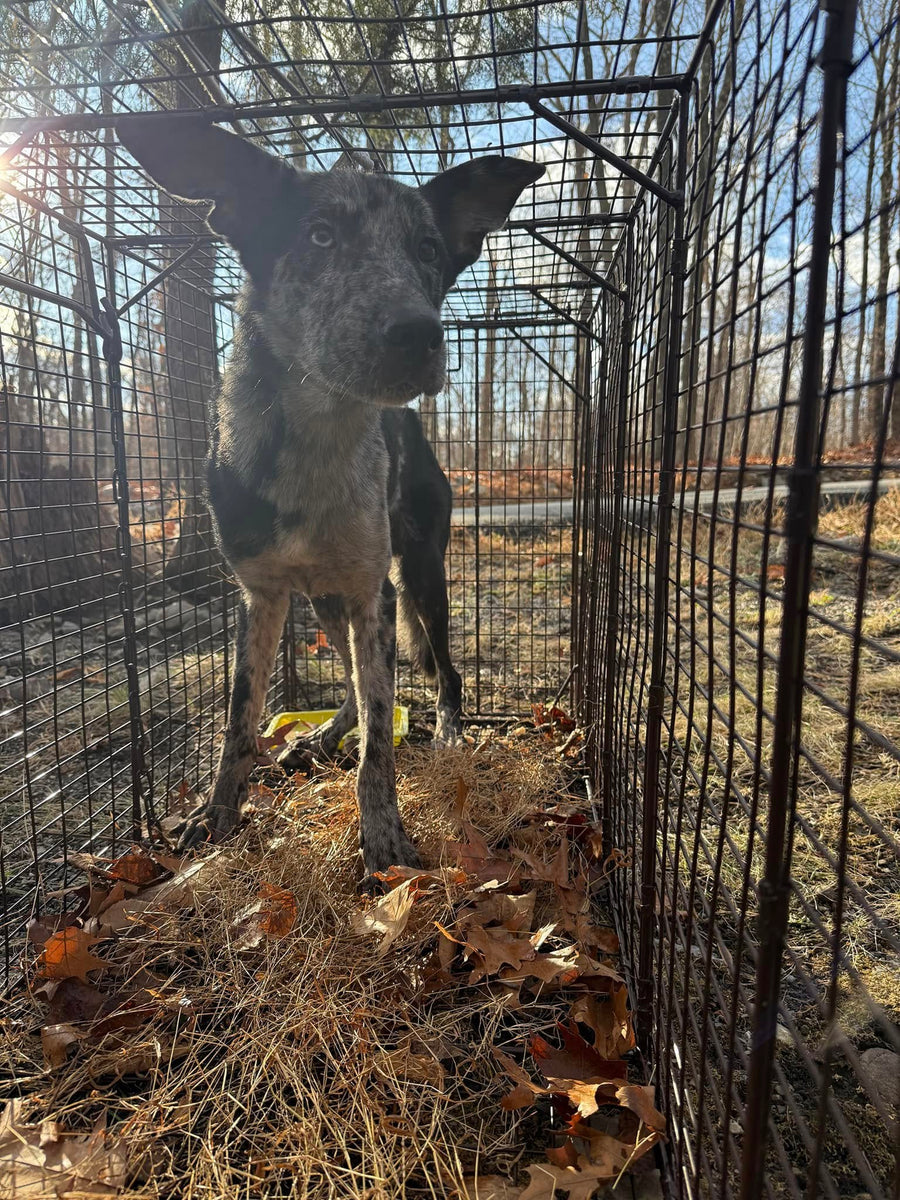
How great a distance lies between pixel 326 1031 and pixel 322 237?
2.69m

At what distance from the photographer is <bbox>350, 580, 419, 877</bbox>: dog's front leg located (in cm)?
274

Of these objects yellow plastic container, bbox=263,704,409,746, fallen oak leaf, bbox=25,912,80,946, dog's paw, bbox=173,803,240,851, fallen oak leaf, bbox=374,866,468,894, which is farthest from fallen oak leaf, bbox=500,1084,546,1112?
yellow plastic container, bbox=263,704,409,746

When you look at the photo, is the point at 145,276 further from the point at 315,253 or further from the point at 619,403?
the point at 619,403

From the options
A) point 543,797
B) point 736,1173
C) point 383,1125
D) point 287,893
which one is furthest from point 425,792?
point 736,1173

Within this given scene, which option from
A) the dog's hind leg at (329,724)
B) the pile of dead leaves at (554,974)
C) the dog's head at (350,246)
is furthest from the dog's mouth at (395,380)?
the pile of dead leaves at (554,974)

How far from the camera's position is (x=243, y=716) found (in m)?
3.20

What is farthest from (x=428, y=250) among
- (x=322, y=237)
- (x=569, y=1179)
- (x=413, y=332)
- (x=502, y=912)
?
(x=569, y=1179)

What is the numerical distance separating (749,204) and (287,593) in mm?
2548

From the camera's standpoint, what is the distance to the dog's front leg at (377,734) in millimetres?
2736

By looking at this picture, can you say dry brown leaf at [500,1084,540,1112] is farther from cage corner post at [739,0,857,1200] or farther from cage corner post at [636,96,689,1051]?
cage corner post at [739,0,857,1200]

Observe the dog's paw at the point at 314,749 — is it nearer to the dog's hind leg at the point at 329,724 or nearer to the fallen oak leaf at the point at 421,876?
the dog's hind leg at the point at 329,724

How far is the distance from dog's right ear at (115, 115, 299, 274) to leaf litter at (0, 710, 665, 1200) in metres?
2.33

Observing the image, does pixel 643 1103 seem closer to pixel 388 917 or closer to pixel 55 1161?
pixel 388 917

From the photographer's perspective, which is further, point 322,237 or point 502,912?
point 322,237
